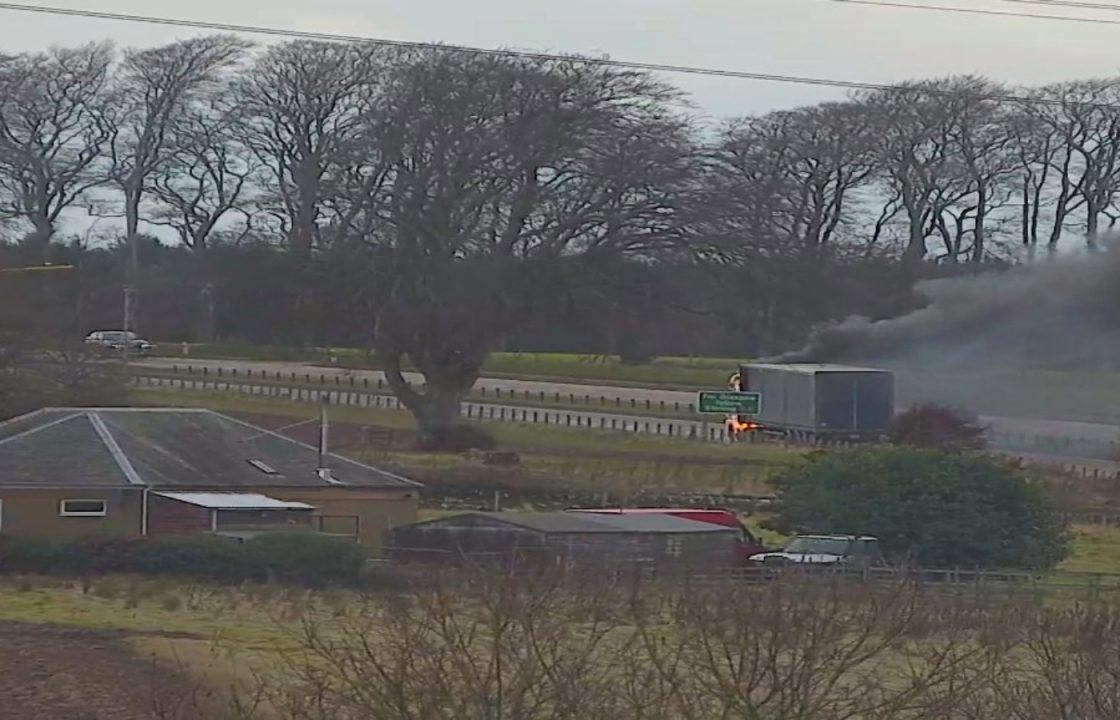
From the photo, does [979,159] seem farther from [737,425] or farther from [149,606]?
[149,606]

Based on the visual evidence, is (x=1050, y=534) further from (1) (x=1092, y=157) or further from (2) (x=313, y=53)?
(2) (x=313, y=53)

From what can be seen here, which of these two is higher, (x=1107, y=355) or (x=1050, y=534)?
(x=1107, y=355)

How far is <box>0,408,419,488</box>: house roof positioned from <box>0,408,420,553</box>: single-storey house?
0.06 feet

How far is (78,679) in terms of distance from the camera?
22312mm

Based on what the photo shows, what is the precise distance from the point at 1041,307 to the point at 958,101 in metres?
29.5

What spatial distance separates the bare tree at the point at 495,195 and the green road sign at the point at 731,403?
3905mm

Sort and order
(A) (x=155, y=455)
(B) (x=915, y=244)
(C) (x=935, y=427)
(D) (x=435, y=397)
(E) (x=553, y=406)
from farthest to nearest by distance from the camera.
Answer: (B) (x=915, y=244), (E) (x=553, y=406), (D) (x=435, y=397), (C) (x=935, y=427), (A) (x=155, y=455)

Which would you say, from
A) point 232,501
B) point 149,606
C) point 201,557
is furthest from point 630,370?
point 149,606

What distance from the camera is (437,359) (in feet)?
169

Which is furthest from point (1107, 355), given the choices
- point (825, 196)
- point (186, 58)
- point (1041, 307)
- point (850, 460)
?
point (186, 58)

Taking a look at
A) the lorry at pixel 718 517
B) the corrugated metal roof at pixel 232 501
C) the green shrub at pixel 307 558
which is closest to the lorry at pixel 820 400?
the lorry at pixel 718 517

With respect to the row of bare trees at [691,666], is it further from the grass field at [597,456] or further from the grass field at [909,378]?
the grass field at [597,456]

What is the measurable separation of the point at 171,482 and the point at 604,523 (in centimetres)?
795

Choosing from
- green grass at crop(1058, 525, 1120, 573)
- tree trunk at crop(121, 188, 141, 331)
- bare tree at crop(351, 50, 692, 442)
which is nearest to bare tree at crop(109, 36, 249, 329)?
tree trunk at crop(121, 188, 141, 331)
